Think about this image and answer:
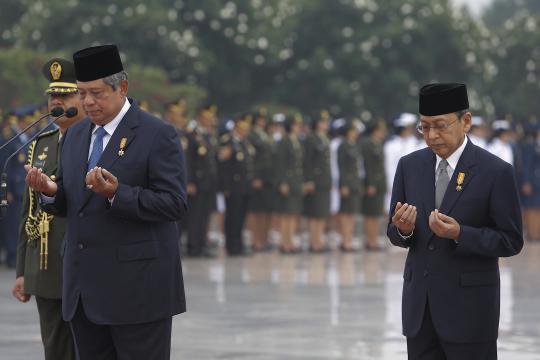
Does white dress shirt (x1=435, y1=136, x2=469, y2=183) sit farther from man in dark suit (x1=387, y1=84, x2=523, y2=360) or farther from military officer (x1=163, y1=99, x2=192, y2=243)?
military officer (x1=163, y1=99, x2=192, y2=243)

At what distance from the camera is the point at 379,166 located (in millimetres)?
21734

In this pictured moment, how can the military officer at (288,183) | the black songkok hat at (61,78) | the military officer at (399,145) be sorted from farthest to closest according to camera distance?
the military officer at (399,145)
the military officer at (288,183)
the black songkok hat at (61,78)

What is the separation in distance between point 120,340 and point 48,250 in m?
1.37

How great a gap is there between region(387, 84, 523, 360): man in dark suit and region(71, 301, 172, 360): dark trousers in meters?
1.11

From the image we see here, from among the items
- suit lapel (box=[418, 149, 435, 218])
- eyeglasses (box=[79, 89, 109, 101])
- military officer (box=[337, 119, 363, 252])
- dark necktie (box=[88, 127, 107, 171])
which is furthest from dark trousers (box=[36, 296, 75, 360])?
military officer (box=[337, 119, 363, 252])

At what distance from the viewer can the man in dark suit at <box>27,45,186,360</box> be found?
20.6 ft

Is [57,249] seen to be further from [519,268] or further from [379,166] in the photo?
[379,166]

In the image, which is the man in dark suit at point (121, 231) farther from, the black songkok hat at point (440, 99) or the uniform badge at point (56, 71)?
the uniform badge at point (56, 71)

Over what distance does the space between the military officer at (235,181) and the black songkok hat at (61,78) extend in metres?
12.2

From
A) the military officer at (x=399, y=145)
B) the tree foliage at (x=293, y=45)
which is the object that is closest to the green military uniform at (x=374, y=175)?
the military officer at (x=399, y=145)

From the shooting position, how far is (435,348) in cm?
641

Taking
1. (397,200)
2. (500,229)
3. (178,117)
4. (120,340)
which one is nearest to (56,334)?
(120,340)

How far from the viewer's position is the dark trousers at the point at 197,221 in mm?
19453

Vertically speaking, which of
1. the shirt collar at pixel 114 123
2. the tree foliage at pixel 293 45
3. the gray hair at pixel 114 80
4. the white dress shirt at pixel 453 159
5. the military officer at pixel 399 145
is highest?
the tree foliage at pixel 293 45
